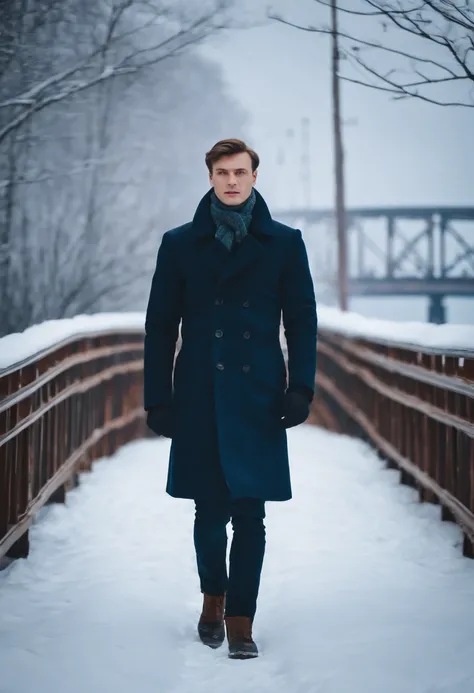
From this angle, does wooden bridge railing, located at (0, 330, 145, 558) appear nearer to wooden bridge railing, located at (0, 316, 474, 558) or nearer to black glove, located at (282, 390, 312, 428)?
wooden bridge railing, located at (0, 316, 474, 558)

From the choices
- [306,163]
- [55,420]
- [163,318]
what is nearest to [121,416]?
[55,420]

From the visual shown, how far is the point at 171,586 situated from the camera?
17.4ft

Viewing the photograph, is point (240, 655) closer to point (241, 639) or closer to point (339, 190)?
point (241, 639)

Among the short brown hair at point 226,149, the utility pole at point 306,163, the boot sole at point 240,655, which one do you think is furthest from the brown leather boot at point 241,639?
the utility pole at point 306,163

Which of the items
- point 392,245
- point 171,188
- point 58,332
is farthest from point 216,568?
point 392,245

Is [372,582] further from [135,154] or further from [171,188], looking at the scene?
[171,188]

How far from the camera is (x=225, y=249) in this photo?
4.23 meters

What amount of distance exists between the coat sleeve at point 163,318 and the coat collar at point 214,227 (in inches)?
5.3

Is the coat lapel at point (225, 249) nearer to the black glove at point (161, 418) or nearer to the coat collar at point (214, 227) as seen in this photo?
the coat collar at point (214, 227)

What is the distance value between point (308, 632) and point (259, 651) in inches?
9.3

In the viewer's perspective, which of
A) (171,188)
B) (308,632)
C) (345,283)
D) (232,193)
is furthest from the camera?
(171,188)

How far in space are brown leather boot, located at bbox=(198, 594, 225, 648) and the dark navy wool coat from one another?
50 cm

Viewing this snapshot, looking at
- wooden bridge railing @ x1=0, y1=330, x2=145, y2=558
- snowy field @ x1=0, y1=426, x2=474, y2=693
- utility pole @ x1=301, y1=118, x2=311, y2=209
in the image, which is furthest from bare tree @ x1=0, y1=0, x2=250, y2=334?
utility pole @ x1=301, y1=118, x2=311, y2=209

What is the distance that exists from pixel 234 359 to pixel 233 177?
0.69m
